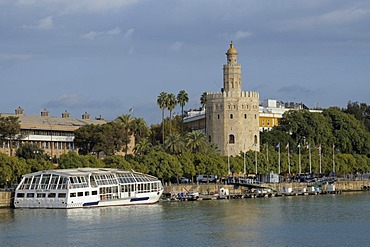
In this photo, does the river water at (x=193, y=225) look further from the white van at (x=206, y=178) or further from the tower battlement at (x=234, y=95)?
the tower battlement at (x=234, y=95)

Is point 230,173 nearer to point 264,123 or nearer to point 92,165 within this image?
point 92,165

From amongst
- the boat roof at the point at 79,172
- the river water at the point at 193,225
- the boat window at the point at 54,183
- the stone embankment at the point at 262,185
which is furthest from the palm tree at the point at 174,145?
the boat window at the point at 54,183

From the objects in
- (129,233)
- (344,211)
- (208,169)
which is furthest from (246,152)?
(129,233)

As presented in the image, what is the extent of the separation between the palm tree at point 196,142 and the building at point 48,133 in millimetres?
16818

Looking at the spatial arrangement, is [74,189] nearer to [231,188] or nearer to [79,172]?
[79,172]

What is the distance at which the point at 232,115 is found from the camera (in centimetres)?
14725

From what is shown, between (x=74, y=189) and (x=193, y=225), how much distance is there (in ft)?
68.2

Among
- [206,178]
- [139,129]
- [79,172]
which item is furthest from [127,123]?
[79,172]

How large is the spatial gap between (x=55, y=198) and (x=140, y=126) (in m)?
40.0

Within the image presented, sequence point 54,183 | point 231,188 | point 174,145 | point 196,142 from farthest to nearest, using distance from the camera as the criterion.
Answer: point 196,142 → point 174,145 → point 231,188 → point 54,183

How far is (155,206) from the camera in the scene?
10069cm

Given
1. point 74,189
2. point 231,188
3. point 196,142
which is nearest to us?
point 74,189

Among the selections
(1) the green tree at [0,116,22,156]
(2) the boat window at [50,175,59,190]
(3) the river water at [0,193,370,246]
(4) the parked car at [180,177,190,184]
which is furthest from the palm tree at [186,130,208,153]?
(2) the boat window at [50,175,59,190]

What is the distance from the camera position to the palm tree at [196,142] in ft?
437
